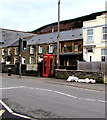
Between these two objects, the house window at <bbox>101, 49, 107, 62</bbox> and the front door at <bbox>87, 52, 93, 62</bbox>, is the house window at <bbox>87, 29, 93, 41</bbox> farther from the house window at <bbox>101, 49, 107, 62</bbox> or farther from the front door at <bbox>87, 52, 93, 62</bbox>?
the house window at <bbox>101, 49, 107, 62</bbox>

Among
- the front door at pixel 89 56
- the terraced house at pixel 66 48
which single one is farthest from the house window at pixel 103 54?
the front door at pixel 89 56

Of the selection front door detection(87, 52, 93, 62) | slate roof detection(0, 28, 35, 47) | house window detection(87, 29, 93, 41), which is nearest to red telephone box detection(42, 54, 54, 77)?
front door detection(87, 52, 93, 62)

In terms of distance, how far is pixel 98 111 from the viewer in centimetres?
740

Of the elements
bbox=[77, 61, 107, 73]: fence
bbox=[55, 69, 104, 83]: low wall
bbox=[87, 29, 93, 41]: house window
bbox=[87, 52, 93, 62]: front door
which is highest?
bbox=[87, 29, 93, 41]: house window

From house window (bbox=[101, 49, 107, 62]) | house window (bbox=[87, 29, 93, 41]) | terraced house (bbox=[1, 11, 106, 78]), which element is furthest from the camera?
house window (bbox=[87, 29, 93, 41])

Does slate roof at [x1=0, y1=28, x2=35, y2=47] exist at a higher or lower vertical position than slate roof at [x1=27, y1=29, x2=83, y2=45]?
higher

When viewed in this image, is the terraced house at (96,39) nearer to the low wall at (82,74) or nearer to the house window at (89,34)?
the house window at (89,34)

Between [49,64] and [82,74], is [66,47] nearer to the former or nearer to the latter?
[49,64]

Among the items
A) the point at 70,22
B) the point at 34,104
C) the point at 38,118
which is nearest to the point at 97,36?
the point at 34,104

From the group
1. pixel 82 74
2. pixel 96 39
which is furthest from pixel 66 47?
pixel 82 74

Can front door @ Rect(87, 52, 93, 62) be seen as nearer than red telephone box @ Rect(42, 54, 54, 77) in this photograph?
No

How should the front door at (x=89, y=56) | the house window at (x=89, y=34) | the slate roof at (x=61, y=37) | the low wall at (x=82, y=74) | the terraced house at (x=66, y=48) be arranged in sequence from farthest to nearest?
1. the slate roof at (x=61, y=37)
2. the house window at (x=89, y=34)
3. the front door at (x=89, y=56)
4. the terraced house at (x=66, y=48)
5. the low wall at (x=82, y=74)

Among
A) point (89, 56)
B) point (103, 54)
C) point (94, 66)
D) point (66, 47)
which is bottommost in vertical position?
point (94, 66)

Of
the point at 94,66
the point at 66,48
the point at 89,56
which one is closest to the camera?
the point at 94,66
